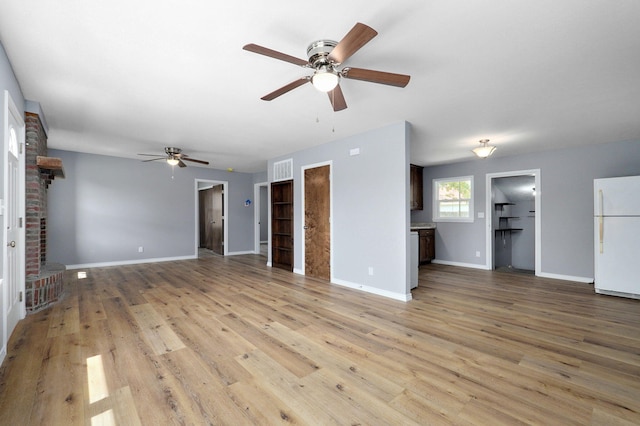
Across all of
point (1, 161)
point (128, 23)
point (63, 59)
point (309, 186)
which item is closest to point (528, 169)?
point (309, 186)

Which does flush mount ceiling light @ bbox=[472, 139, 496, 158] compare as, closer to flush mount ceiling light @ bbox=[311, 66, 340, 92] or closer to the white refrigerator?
the white refrigerator

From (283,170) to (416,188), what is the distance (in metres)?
3.47

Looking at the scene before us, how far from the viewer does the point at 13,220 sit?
2861 mm

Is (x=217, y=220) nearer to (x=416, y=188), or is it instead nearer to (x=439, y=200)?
(x=416, y=188)

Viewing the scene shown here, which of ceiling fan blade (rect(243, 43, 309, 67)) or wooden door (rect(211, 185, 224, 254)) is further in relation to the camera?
wooden door (rect(211, 185, 224, 254))

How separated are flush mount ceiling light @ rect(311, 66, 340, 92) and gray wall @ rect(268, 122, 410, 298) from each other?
6.85 ft

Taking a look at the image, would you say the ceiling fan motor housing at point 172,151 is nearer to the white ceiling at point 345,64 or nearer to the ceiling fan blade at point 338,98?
the white ceiling at point 345,64

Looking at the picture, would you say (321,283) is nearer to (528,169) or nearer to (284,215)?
(284,215)

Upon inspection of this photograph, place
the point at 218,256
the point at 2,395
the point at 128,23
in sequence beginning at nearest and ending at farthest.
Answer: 1. the point at 2,395
2. the point at 128,23
3. the point at 218,256

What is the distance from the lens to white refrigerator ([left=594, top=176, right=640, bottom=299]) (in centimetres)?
405

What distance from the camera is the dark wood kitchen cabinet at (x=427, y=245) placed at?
6.80 meters

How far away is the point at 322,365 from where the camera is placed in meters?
2.24

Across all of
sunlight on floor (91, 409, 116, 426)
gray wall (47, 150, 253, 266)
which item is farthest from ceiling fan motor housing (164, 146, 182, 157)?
sunlight on floor (91, 409, 116, 426)

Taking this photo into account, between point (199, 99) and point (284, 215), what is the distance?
139 inches
